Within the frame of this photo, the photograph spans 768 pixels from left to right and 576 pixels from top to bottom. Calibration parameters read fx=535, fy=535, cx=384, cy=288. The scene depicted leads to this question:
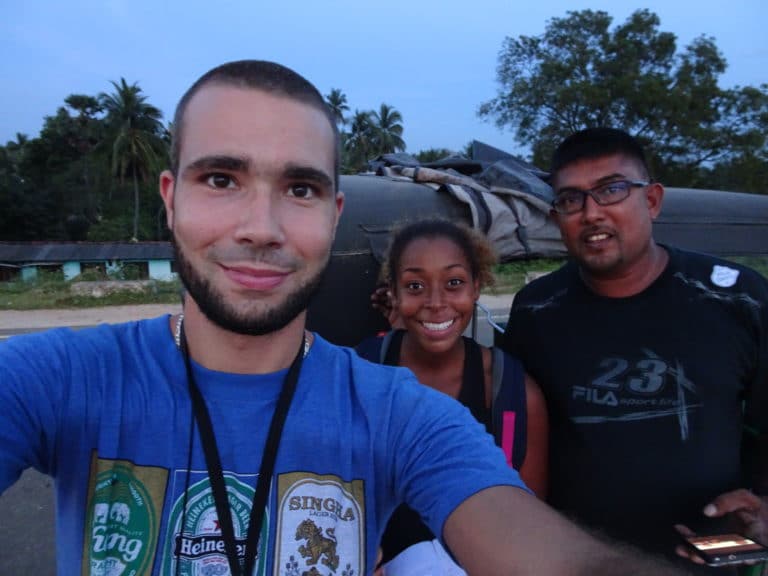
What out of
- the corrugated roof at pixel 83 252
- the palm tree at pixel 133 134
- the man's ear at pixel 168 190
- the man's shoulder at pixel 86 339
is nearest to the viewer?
the man's shoulder at pixel 86 339

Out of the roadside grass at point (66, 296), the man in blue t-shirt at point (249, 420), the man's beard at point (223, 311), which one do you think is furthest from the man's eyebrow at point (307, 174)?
the roadside grass at point (66, 296)

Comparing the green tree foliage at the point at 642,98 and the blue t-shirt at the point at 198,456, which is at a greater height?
the green tree foliage at the point at 642,98

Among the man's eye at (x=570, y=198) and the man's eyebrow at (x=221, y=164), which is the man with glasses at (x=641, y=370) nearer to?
the man's eye at (x=570, y=198)

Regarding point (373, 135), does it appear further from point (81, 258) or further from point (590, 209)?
point (590, 209)

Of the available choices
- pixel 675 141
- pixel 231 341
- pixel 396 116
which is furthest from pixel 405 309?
pixel 396 116

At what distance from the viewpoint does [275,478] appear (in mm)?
1152

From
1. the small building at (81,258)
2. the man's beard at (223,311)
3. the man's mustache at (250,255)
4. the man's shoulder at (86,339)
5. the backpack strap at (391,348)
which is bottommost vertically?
the small building at (81,258)

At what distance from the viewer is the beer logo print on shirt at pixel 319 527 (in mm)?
1109

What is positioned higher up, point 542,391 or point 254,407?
point 254,407

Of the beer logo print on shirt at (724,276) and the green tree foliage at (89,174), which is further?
the green tree foliage at (89,174)

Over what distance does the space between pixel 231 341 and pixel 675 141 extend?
2261 cm

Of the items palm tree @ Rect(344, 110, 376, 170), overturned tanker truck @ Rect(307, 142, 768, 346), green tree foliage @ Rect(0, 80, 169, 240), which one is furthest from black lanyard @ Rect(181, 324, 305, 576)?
palm tree @ Rect(344, 110, 376, 170)

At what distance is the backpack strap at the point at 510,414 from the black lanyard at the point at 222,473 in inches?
33.9

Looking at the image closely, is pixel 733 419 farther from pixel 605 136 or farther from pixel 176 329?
pixel 176 329
